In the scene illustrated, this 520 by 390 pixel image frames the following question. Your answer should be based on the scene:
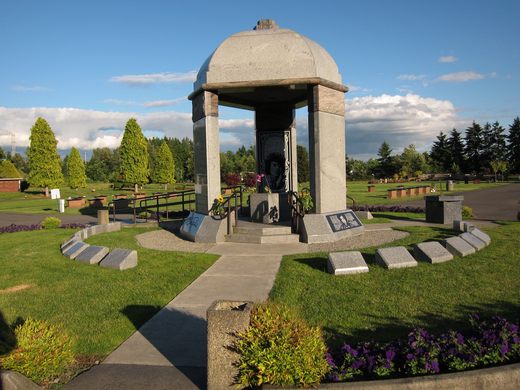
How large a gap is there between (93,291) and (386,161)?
79630 mm

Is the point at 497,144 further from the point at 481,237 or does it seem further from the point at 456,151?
the point at 481,237

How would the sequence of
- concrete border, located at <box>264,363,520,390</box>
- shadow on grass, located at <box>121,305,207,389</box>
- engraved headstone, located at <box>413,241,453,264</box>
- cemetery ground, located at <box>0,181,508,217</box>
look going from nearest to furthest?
1. concrete border, located at <box>264,363,520,390</box>
2. shadow on grass, located at <box>121,305,207,389</box>
3. engraved headstone, located at <box>413,241,453,264</box>
4. cemetery ground, located at <box>0,181,508,217</box>

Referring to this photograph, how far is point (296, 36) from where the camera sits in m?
13.3

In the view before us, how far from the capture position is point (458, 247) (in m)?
9.97

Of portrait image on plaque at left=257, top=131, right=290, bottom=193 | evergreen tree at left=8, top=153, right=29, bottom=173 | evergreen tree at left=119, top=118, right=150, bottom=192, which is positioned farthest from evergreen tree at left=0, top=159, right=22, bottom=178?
portrait image on plaque at left=257, top=131, right=290, bottom=193

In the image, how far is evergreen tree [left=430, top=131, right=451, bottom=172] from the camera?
7750 cm

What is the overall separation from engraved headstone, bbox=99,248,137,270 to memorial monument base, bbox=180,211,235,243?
3.17 m

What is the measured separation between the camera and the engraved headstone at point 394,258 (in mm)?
8969

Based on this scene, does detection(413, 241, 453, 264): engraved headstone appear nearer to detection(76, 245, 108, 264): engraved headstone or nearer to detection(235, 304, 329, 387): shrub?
detection(235, 304, 329, 387): shrub

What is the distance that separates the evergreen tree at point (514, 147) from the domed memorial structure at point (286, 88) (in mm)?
67985

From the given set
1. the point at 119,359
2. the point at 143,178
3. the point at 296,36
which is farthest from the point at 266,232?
the point at 143,178

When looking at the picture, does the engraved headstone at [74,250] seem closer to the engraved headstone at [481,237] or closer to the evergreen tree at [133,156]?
the engraved headstone at [481,237]

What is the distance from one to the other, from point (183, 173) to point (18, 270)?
78326 mm

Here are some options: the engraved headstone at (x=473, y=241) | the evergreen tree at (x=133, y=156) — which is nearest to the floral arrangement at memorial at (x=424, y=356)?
the engraved headstone at (x=473, y=241)
